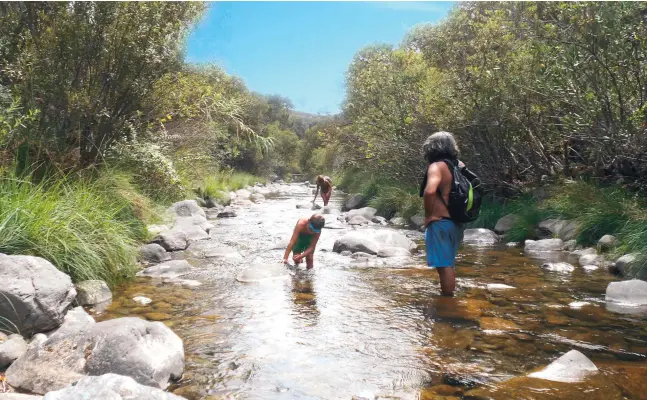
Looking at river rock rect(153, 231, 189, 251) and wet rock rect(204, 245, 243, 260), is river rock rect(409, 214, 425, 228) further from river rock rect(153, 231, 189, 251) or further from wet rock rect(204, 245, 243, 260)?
river rock rect(153, 231, 189, 251)

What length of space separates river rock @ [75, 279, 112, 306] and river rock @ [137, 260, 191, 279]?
126 centimetres

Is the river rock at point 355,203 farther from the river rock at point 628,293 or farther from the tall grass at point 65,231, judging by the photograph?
the river rock at point 628,293

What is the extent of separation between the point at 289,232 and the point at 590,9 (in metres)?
7.78

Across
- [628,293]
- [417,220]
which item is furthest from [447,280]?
[417,220]

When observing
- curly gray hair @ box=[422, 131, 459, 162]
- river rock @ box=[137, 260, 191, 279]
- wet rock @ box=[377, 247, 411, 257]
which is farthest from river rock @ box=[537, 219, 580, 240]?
river rock @ box=[137, 260, 191, 279]

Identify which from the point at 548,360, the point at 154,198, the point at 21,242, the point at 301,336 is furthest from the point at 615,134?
the point at 154,198

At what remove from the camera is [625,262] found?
6.92 meters

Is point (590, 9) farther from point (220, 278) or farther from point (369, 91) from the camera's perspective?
point (369, 91)

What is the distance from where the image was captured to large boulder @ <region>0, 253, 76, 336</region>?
166 inches

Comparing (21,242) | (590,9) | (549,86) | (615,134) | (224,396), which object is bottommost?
(224,396)

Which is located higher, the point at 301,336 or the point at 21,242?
the point at 21,242

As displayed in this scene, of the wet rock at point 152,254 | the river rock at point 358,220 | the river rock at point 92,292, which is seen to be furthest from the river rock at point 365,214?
the river rock at point 92,292

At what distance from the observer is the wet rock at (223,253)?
8.84m

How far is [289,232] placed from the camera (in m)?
12.4
